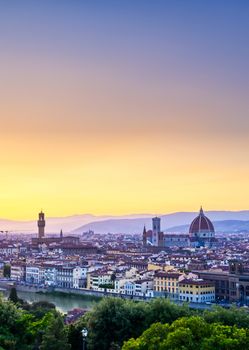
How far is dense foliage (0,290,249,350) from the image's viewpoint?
8.20 meters

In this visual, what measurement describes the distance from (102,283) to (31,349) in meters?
16.9

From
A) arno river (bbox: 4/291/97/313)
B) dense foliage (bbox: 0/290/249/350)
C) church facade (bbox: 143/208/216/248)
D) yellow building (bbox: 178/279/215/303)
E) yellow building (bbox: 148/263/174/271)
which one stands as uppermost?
church facade (bbox: 143/208/216/248)

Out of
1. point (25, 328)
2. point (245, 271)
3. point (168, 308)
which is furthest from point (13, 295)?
point (245, 271)

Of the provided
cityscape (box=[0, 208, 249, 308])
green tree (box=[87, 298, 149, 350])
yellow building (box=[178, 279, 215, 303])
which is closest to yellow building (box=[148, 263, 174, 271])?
cityscape (box=[0, 208, 249, 308])

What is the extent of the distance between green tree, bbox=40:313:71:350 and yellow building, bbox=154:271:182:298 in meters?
13.7

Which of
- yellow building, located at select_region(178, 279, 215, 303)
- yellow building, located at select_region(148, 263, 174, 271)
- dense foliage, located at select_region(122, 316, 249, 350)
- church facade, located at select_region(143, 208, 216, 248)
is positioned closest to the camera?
dense foliage, located at select_region(122, 316, 249, 350)

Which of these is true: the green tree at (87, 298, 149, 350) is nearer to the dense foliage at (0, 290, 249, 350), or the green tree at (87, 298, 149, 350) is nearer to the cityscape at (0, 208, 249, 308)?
the dense foliage at (0, 290, 249, 350)

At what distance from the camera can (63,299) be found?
25.2 m

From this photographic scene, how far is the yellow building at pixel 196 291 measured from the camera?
2325 centimetres

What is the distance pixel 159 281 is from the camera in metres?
25.0

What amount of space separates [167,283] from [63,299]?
3874 millimetres

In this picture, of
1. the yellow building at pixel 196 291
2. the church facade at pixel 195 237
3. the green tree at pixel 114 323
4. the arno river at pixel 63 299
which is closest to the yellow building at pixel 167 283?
the yellow building at pixel 196 291

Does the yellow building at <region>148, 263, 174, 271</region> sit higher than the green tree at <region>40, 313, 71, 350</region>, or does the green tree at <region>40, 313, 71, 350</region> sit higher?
the yellow building at <region>148, 263, 174, 271</region>

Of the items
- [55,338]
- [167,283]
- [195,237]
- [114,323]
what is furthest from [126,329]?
[195,237]
